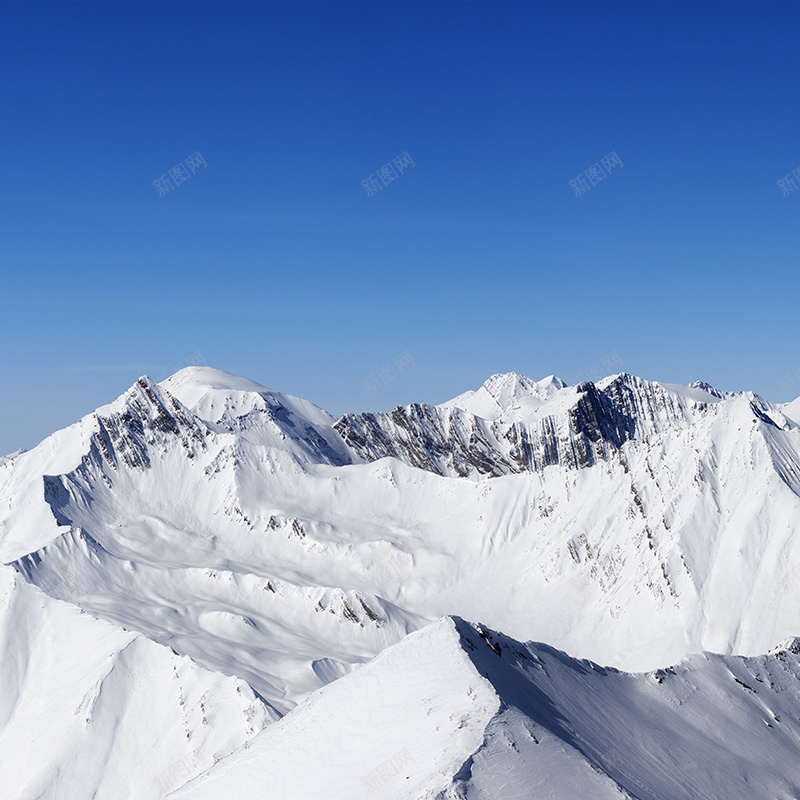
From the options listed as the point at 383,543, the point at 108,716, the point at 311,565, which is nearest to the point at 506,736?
the point at 108,716

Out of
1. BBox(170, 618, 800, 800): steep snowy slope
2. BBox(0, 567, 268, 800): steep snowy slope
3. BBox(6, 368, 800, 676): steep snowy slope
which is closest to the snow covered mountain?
BBox(0, 567, 268, 800): steep snowy slope

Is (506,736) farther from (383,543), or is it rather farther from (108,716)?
(383,543)

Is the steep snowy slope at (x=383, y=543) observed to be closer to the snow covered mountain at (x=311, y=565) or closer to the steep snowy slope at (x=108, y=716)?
the snow covered mountain at (x=311, y=565)

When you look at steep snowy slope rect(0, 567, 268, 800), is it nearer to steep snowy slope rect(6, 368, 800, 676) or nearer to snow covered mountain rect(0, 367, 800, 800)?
snow covered mountain rect(0, 367, 800, 800)

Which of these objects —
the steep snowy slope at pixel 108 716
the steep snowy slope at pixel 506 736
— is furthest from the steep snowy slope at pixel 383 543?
the steep snowy slope at pixel 506 736

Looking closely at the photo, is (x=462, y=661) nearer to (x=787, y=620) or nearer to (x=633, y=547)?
(x=787, y=620)
